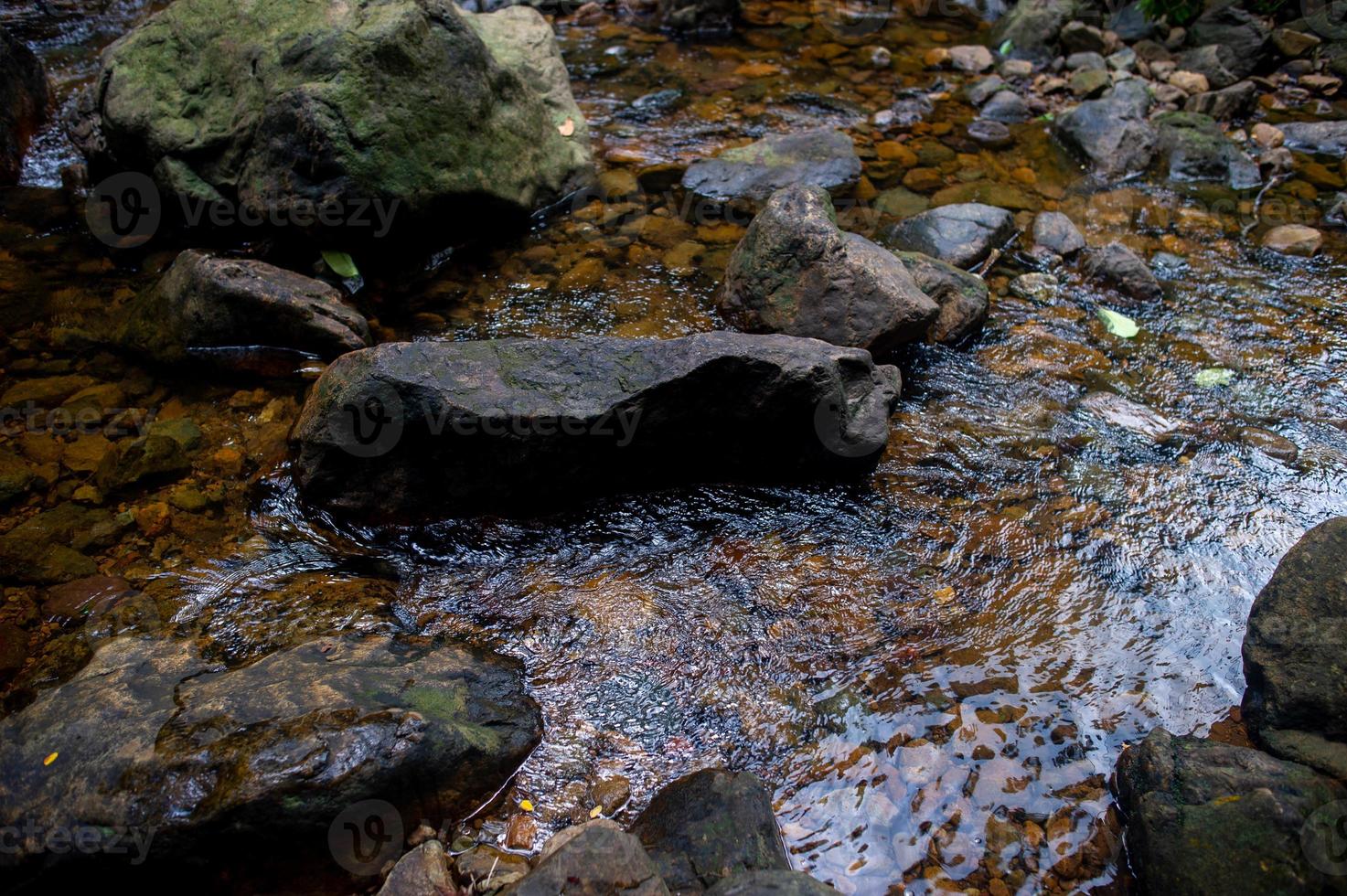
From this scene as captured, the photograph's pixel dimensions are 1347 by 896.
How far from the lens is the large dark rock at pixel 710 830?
2.28 metres

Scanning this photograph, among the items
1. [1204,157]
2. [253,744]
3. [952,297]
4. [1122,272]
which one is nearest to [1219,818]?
[253,744]

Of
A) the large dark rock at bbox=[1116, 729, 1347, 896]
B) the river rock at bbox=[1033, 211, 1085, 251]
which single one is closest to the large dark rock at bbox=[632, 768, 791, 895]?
the large dark rock at bbox=[1116, 729, 1347, 896]

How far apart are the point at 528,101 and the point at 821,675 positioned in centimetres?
408

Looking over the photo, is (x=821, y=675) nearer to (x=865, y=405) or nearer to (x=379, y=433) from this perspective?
(x=865, y=405)

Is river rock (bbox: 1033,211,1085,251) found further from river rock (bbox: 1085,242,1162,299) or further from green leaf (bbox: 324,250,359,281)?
green leaf (bbox: 324,250,359,281)

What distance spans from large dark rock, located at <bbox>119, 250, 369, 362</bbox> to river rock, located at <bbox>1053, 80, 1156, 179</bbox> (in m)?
5.21

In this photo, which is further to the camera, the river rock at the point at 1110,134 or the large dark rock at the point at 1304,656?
the river rock at the point at 1110,134

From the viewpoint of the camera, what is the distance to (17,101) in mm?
5645

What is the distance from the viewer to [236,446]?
368cm

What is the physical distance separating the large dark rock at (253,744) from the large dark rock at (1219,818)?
5.83 feet

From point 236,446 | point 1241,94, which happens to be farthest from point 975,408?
point 1241,94

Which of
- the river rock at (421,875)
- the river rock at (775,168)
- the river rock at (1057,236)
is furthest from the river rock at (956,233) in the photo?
the river rock at (421,875)

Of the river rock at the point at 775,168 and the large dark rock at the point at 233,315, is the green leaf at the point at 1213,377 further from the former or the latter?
the large dark rock at the point at 233,315

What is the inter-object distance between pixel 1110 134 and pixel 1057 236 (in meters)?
1.62
